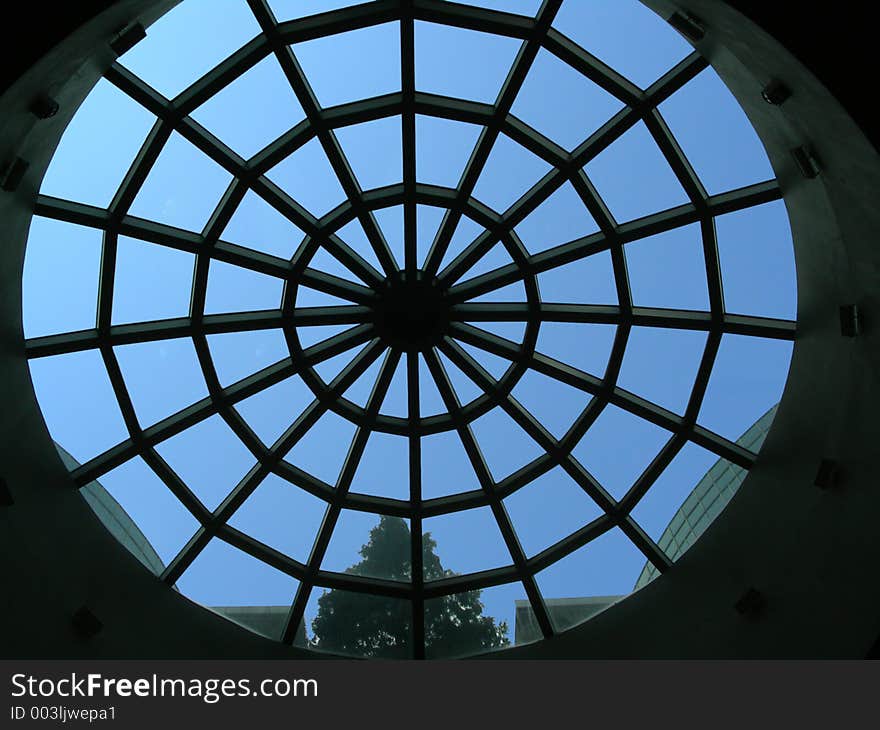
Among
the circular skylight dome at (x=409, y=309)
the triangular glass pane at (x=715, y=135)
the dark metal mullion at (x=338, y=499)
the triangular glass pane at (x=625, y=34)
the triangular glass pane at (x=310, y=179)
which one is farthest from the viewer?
the dark metal mullion at (x=338, y=499)

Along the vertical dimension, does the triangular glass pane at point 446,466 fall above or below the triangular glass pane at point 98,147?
below

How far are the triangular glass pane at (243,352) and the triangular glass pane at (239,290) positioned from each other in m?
0.57

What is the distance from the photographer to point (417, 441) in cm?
1795

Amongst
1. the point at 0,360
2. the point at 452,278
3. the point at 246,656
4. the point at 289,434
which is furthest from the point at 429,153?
the point at 246,656

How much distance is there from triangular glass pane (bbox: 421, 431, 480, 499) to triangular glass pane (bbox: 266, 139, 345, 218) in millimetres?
5829

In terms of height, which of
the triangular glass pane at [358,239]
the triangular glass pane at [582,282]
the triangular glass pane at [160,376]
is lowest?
the triangular glass pane at [160,376]

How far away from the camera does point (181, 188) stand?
15.0 metres

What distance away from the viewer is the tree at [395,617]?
1930cm

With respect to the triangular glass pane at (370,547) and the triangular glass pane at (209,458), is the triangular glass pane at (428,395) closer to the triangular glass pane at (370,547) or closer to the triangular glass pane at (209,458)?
the triangular glass pane at (370,547)

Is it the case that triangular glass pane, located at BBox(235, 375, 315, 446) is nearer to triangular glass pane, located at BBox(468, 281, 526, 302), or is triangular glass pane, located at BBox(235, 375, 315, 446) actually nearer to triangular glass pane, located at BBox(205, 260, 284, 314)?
triangular glass pane, located at BBox(205, 260, 284, 314)

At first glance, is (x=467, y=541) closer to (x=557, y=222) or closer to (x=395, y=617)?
(x=395, y=617)

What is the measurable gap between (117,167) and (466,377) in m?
8.09

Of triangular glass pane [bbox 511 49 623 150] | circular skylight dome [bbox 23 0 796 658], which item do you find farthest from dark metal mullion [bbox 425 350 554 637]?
triangular glass pane [bbox 511 49 623 150]

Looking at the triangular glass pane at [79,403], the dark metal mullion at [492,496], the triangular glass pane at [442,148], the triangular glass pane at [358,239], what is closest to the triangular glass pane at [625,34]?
the triangular glass pane at [442,148]
